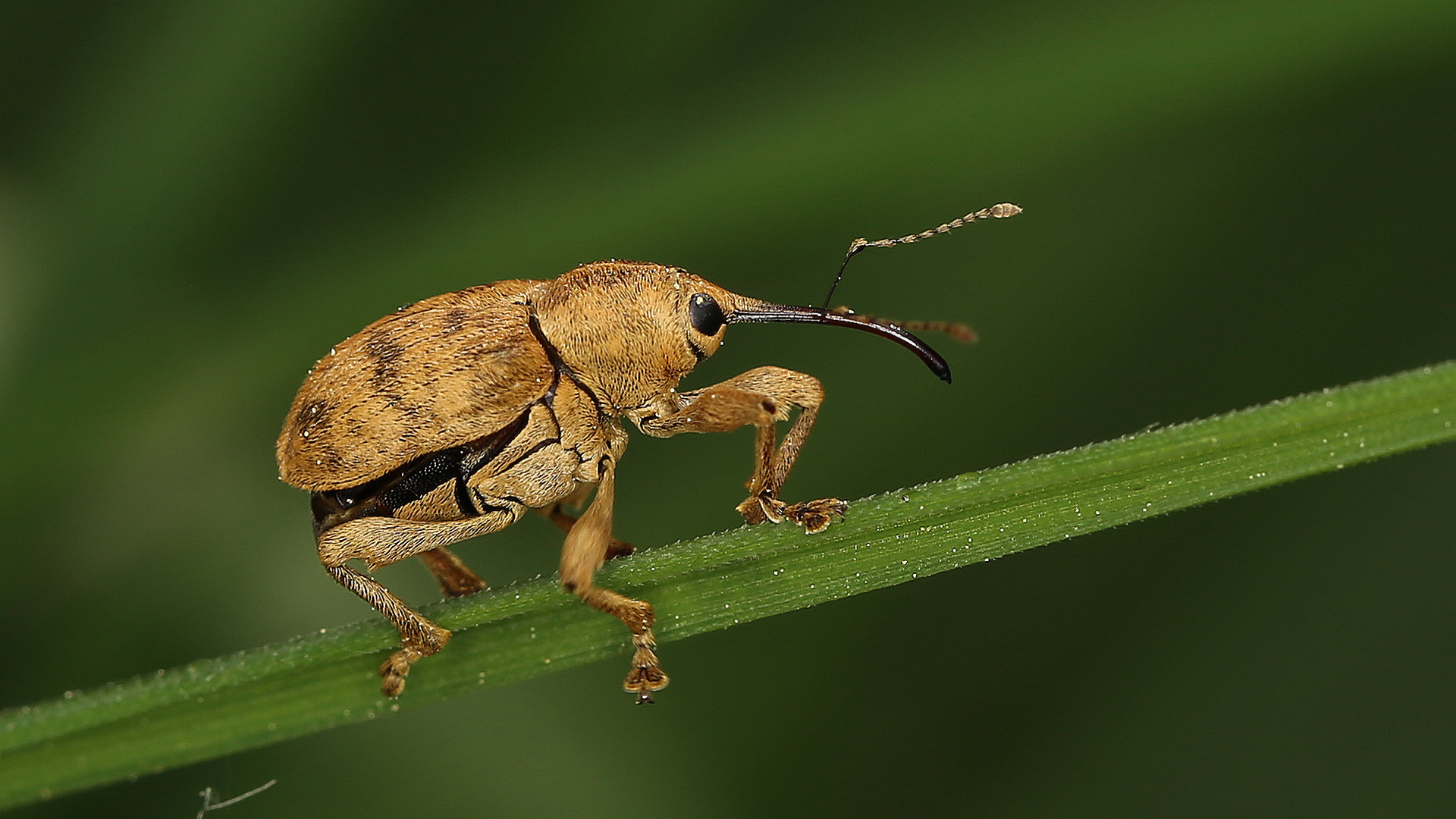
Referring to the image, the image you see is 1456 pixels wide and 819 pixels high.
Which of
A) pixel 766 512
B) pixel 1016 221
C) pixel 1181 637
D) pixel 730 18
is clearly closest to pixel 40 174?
pixel 730 18

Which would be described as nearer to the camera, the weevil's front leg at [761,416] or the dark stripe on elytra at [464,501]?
the weevil's front leg at [761,416]

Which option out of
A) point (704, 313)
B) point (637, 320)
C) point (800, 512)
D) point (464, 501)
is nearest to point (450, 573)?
point (464, 501)

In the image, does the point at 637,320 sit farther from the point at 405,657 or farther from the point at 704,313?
the point at 405,657

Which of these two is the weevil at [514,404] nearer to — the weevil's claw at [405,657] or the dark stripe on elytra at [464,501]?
the dark stripe on elytra at [464,501]

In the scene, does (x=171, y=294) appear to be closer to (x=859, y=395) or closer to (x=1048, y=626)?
(x=859, y=395)

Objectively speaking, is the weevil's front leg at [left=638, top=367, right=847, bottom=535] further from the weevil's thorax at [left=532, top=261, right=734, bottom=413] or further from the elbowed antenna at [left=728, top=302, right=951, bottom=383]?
the elbowed antenna at [left=728, top=302, right=951, bottom=383]

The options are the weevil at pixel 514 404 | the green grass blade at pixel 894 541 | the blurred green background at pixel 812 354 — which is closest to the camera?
the green grass blade at pixel 894 541

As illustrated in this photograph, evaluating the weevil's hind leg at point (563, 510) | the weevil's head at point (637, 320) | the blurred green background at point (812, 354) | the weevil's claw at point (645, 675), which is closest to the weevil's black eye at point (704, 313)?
the weevil's head at point (637, 320)

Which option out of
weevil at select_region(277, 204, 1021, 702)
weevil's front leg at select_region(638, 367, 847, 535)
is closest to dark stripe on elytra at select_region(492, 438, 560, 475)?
weevil at select_region(277, 204, 1021, 702)
